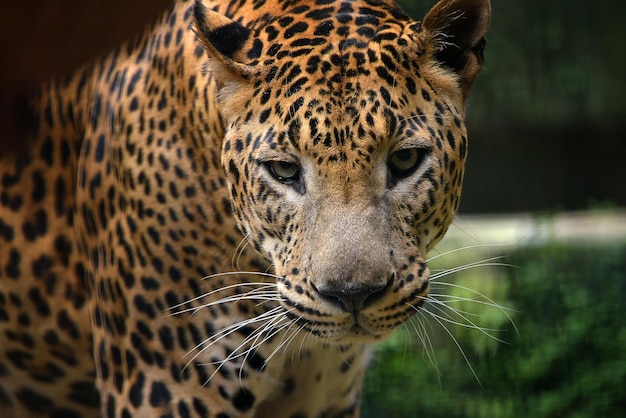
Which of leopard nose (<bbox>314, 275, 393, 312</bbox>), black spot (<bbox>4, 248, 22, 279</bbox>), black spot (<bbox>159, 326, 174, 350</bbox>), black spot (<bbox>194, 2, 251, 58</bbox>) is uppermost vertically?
black spot (<bbox>194, 2, 251, 58</bbox>)

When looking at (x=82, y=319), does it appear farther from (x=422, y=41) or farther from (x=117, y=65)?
(x=422, y=41)

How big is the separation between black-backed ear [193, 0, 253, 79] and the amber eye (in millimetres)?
575

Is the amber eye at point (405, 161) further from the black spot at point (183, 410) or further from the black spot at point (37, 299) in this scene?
the black spot at point (37, 299)

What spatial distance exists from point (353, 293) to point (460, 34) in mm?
1036

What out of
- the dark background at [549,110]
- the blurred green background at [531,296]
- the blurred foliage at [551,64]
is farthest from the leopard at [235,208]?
the blurred foliage at [551,64]

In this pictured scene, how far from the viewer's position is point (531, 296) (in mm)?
6703

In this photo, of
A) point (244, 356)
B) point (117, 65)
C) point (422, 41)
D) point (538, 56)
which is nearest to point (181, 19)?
point (117, 65)

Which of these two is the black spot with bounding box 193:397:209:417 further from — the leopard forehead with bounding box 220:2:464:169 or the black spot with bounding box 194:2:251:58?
the black spot with bounding box 194:2:251:58

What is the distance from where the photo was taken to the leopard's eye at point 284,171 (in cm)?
305

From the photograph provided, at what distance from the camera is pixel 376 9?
11.0 ft

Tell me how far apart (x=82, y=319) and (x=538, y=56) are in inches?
239

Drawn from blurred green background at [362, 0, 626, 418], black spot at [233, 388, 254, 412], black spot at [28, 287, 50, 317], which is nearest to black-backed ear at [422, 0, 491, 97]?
black spot at [233, 388, 254, 412]

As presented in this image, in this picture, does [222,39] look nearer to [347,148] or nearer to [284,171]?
[284,171]

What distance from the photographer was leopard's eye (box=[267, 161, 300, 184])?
10.0ft
